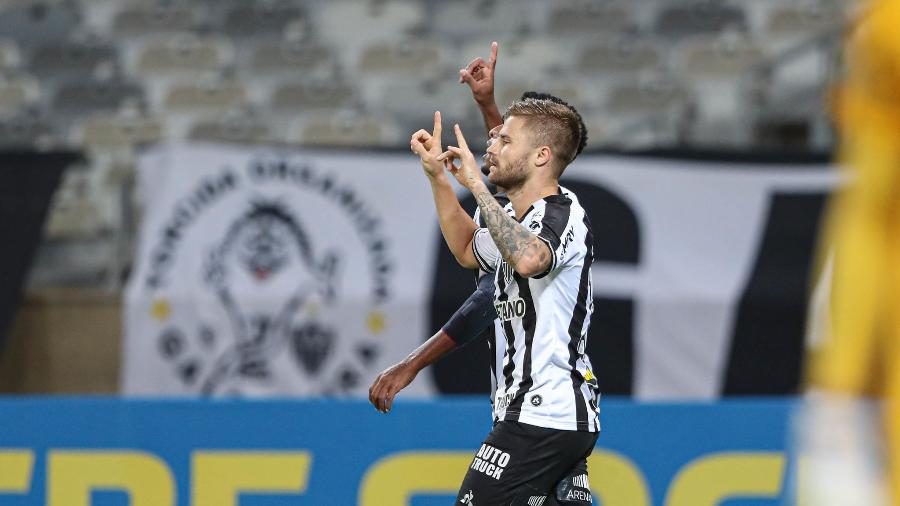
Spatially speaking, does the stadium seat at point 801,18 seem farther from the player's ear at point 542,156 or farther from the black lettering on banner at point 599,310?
the player's ear at point 542,156

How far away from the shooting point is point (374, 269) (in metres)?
8.12

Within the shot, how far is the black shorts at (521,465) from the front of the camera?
376cm

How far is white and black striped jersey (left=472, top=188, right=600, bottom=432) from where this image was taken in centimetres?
378

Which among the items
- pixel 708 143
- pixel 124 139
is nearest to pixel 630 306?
pixel 708 143

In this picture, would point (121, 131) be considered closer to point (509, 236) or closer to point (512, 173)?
point (512, 173)

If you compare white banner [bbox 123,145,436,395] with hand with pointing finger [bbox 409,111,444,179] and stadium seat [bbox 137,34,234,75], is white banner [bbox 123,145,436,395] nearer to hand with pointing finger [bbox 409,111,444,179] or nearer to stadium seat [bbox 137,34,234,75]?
stadium seat [bbox 137,34,234,75]

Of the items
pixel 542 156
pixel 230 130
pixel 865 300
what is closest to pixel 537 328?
pixel 542 156

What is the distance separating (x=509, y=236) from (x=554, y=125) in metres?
0.48

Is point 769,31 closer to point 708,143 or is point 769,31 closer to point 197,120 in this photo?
point 708,143

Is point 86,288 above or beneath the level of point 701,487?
above

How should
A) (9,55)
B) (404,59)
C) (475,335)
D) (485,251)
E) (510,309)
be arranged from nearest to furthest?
(510,309) < (485,251) < (475,335) < (404,59) < (9,55)

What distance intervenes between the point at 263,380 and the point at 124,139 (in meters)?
2.79

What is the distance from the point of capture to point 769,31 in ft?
33.1

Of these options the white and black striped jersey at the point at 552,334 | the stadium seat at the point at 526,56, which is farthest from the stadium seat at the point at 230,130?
the white and black striped jersey at the point at 552,334
